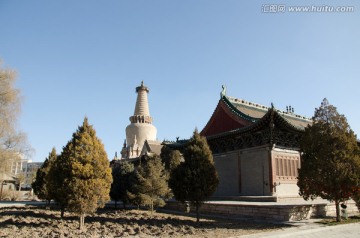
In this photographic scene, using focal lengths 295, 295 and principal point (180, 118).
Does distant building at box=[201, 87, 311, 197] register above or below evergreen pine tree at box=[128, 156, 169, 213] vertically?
above

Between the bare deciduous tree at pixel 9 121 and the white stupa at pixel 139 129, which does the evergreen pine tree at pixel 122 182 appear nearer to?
the bare deciduous tree at pixel 9 121

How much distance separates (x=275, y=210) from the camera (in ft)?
49.2

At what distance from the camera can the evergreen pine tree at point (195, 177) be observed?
14430mm

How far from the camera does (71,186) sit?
12812 millimetres

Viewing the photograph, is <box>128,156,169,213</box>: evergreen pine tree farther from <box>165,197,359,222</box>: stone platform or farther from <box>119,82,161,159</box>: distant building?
<box>119,82,161,159</box>: distant building

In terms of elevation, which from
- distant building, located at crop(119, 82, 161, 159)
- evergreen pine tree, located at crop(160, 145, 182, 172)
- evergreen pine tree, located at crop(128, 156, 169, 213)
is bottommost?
evergreen pine tree, located at crop(128, 156, 169, 213)

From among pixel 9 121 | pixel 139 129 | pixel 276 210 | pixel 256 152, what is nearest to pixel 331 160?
pixel 276 210

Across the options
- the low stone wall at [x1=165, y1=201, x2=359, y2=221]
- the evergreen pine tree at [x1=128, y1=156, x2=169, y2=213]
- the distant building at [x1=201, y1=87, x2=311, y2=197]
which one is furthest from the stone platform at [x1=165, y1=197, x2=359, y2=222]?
the distant building at [x1=201, y1=87, x2=311, y2=197]

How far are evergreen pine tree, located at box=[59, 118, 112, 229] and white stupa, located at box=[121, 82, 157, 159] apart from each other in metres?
42.8

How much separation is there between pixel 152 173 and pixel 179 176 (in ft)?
22.3

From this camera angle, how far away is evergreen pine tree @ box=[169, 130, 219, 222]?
14.4 meters

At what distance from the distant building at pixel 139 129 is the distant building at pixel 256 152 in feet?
101

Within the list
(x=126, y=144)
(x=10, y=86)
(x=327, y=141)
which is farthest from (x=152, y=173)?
(x=126, y=144)

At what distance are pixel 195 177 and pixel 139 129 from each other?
4591 cm
